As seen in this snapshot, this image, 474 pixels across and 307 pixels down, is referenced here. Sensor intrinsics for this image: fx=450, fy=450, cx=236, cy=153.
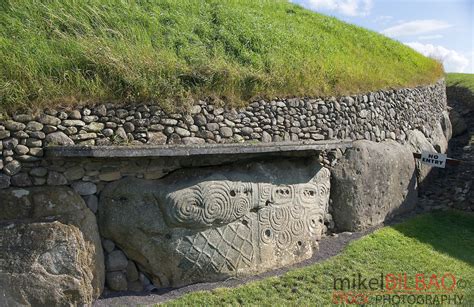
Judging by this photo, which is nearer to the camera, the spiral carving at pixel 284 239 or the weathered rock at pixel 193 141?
the weathered rock at pixel 193 141

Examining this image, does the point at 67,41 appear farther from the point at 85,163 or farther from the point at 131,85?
the point at 85,163

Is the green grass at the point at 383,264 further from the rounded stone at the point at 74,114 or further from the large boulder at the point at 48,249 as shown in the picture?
the rounded stone at the point at 74,114

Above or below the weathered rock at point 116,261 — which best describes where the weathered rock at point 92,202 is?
above

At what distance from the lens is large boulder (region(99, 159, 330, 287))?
620 centimetres

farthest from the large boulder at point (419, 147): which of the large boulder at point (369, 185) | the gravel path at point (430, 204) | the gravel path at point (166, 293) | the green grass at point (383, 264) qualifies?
the gravel path at point (166, 293)

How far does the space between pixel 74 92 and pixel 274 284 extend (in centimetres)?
392

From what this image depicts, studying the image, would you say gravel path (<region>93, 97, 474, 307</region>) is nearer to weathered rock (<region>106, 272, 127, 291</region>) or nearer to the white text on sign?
weathered rock (<region>106, 272, 127, 291</region>)

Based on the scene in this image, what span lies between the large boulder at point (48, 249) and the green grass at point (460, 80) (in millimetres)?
14405

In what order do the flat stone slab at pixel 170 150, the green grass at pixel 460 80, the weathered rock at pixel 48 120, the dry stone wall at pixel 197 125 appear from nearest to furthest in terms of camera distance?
the flat stone slab at pixel 170 150 < the dry stone wall at pixel 197 125 < the weathered rock at pixel 48 120 < the green grass at pixel 460 80

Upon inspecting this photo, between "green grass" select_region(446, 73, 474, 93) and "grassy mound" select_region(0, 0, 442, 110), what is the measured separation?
6.41 m

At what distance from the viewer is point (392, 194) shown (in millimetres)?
9641

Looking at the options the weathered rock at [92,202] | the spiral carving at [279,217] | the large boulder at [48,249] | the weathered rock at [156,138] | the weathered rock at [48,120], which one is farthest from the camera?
the spiral carving at [279,217]

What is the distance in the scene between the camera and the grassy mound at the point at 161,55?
6363 millimetres

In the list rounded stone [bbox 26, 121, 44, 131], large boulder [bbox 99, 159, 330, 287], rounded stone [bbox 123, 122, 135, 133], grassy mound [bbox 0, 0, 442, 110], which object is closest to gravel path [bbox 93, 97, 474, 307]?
large boulder [bbox 99, 159, 330, 287]
